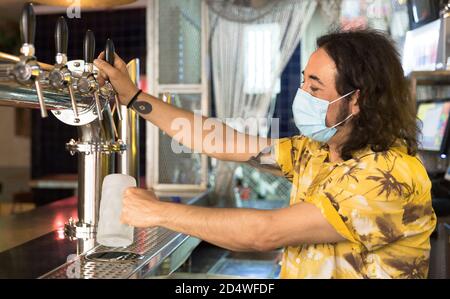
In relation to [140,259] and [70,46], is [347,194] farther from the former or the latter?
[70,46]

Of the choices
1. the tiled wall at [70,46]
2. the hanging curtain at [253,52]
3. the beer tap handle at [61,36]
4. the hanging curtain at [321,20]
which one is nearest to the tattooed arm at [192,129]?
the beer tap handle at [61,36]

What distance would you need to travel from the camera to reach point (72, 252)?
4.14 ft

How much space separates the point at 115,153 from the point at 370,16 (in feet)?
8.56

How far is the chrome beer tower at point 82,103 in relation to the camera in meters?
0.96

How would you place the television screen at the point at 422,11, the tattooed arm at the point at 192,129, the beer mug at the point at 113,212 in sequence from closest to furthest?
1. the beer mug at the point at 113,212
2. the tattooed arm at the point at 192,129
3. the television screen at the point at 422,11

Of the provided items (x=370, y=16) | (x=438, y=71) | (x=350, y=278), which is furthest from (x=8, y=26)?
(x=350, y=278)

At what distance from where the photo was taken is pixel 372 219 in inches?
37.0

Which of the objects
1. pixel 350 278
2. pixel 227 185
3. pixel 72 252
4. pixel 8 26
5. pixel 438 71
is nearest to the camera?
pixel 350 278

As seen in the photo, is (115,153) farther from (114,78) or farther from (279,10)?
(279,10)

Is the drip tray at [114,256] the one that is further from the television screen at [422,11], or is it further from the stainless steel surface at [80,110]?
the television screen at [422,11]

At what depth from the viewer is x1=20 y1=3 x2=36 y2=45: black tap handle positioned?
94 centimetres

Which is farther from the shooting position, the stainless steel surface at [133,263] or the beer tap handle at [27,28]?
the stainless steel surface at [133,263]

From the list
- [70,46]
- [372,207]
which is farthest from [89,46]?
[70,46]

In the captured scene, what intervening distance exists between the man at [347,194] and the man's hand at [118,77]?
1.28ft
